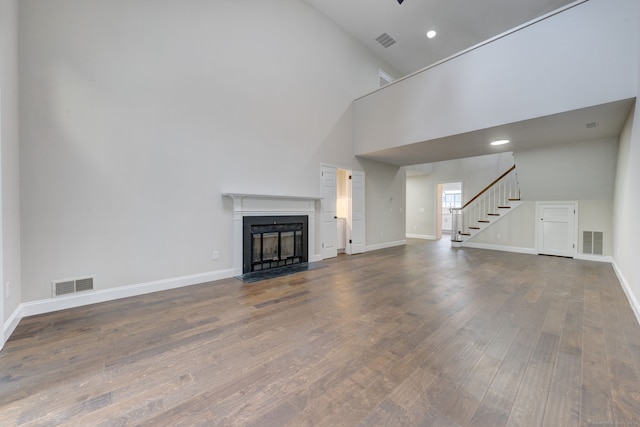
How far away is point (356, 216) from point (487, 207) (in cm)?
414

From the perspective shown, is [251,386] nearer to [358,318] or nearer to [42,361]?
[358,318]

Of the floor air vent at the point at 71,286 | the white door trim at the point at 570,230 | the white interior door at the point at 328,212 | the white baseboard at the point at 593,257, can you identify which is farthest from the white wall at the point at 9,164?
the white baseboard at the point at 593,257

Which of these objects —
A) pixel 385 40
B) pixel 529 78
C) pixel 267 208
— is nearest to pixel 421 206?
pixel 385 40

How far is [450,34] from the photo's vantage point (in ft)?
20.4

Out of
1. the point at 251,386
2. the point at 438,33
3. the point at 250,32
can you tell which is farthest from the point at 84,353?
the point at 438,33

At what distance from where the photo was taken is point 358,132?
5.99 meters

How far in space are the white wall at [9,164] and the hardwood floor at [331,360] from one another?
16.6 inches

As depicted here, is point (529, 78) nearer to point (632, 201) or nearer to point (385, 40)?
point (632, 201)

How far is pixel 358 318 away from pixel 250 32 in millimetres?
4805

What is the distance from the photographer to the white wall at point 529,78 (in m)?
2.89

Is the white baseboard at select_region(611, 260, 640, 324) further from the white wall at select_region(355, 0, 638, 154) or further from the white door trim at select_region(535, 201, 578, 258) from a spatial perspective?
the white wall at select_region(355, 0, 638, 154)

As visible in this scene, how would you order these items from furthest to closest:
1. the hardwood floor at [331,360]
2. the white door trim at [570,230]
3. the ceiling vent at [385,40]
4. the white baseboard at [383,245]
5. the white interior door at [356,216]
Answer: the white baseboard at [383,245]
the ceiling vent at [385,40]
the white interior door at [356,216]
the white door trim at [570,230]
the hardwood floor at [331,360]

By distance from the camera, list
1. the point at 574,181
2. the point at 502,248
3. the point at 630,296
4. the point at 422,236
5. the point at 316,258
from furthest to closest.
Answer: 1. the point at 422,236
2. the point at 502,248
3. the point at 316,258
4. the point at 574,181
5. the point at 630,296

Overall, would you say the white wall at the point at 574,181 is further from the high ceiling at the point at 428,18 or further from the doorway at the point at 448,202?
the doorway at the point at 448,202
